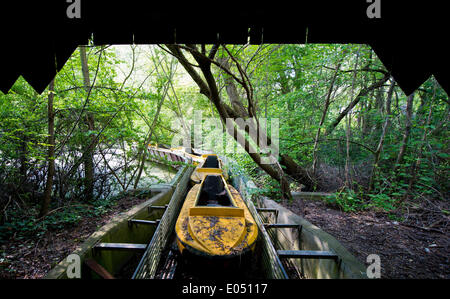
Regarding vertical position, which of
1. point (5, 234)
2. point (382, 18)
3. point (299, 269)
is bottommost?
point (299, 269)

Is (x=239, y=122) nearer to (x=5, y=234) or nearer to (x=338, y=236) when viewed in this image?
(x=338, y=236)

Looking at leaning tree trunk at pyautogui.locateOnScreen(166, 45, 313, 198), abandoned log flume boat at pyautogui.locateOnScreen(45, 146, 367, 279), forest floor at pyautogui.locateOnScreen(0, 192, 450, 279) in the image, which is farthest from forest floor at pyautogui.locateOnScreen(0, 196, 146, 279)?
leaning tree trunk at pyautogui.locateOnScreen(166, 45, 313, 198)

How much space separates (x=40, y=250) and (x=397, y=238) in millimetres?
5710

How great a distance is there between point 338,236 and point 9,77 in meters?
4.52

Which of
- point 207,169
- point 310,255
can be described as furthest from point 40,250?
point 207,169

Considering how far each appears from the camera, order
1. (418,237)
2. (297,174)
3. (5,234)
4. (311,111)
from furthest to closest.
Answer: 1. (311,111)
2. (297,174)
3. (418,237)
4. (5,234)

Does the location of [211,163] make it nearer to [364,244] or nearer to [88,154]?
[88,154]

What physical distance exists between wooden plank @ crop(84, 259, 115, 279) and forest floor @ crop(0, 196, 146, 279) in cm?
32

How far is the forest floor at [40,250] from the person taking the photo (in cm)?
204

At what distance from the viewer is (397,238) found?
9.29 ft

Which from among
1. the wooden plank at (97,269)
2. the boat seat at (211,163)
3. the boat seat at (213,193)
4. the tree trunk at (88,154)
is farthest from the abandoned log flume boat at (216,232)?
the boat seat at (211,163)

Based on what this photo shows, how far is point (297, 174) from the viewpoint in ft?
19.6
